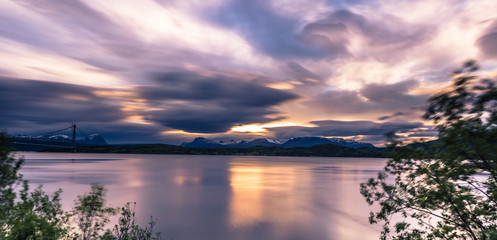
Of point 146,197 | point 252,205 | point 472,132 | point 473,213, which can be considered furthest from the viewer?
point 146,197

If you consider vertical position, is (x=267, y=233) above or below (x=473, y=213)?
below

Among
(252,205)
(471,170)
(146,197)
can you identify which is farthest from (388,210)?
(146,197)

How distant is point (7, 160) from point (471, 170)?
23.3m

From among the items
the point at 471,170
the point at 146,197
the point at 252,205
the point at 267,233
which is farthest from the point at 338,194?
the point at 471,170

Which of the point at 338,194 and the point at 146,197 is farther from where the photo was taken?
the point at 338,194

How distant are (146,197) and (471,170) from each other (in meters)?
57.8

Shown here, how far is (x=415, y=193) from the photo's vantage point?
14.6 meters

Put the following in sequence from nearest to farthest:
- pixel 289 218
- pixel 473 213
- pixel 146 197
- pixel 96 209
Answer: pixel 473 213 → pixel 96 209 → pixel 289 218 → pixel 146 197

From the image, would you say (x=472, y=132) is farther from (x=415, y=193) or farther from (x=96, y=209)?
(x=96, y=209)

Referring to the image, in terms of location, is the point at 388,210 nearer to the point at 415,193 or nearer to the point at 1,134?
the point at 415,193

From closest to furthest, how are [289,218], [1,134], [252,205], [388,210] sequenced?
[1,134], [388,210], [289,218], [252,205]

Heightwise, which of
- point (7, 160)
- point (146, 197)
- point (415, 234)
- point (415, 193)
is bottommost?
point (146, 197)

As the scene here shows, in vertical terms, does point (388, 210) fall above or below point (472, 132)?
below

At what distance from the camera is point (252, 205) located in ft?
159
